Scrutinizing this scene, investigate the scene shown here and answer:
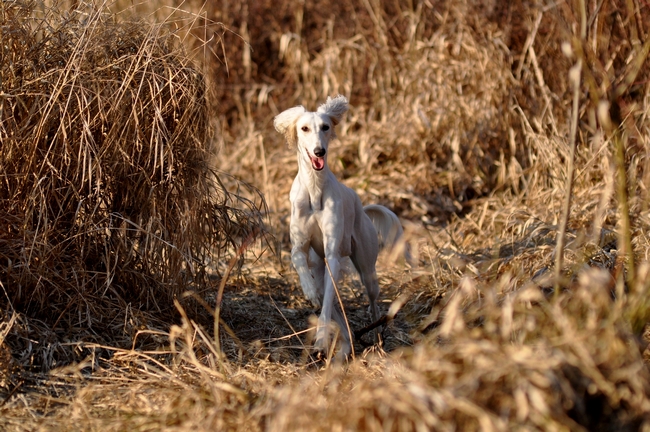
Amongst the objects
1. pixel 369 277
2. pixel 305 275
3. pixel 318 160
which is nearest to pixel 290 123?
pixel 318 160

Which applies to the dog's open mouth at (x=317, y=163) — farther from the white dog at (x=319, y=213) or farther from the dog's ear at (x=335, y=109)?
the dog's ear at (x=335, y=109)

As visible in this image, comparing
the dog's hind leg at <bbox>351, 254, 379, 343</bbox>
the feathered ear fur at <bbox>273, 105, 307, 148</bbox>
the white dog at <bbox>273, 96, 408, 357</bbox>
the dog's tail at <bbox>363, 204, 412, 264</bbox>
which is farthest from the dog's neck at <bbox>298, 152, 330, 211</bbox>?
the dog's tail at <bbox>363, 204, 412, 264</bbox>

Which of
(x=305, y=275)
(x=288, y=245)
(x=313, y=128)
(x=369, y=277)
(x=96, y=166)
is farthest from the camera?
(x=288, y=245)

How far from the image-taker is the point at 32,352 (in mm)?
3658

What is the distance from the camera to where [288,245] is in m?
6.84

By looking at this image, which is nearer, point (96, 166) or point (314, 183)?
point (96, 166)

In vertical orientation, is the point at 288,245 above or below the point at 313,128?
below

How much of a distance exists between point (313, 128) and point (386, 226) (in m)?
1.20

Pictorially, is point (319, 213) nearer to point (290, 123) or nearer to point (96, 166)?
point (290, 123)

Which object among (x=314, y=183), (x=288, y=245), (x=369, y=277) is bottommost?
(x=288, y=245)

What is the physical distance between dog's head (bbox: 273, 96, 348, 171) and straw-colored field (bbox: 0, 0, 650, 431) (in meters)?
0.39

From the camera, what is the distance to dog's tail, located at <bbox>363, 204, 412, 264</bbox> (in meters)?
5.34

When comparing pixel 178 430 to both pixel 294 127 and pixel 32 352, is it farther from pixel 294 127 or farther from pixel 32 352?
pixel 294 127

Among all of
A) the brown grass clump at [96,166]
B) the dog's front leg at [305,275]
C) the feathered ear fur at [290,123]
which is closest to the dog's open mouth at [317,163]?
the feathered ear fur at [290,123]
